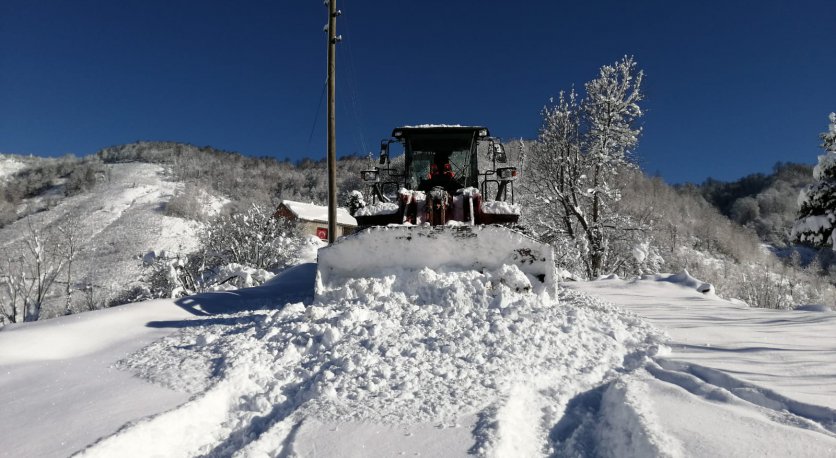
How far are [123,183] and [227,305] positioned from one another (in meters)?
92.7

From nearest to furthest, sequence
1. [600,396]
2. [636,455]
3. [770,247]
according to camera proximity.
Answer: [636,455], [600,396], [770,247]

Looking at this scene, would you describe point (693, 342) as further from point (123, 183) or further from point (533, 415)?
point (123, 183)

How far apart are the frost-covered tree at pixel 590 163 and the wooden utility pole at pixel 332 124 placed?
9459 mm

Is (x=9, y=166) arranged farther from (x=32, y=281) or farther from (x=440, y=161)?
(x=440, y=161)

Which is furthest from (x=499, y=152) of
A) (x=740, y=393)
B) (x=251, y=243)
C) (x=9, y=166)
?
(x=9, y=166)

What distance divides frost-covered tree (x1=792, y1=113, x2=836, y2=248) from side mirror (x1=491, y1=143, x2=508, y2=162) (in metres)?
9.83

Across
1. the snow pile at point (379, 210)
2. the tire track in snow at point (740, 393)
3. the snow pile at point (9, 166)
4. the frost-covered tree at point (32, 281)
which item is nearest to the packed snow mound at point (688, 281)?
the tire track in snow at point (740, 393)

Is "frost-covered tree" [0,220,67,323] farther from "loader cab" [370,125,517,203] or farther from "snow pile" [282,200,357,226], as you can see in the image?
"snow pile" [282,200,357,226]

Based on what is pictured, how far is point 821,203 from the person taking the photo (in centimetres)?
1150

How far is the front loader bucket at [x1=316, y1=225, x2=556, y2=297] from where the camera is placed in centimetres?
567

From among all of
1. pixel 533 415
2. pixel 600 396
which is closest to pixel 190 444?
pixel 533 415

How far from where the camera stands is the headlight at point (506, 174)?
812cm

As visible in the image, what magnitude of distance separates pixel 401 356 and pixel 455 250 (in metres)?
2.17

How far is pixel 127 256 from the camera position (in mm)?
42969
